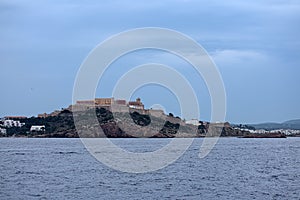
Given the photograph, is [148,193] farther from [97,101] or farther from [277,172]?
→ [97,101]

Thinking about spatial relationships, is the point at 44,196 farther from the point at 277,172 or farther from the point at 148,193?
the point at 277,172

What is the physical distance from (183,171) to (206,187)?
44.6 feet

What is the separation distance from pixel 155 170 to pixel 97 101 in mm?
131134

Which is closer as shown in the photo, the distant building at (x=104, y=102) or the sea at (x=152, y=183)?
the sea at (x=152, y=183)

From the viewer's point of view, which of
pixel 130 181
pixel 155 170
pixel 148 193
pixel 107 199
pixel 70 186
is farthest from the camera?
pixel 155 170

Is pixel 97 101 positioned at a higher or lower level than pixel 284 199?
higher

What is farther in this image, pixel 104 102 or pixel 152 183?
pixel 104 102

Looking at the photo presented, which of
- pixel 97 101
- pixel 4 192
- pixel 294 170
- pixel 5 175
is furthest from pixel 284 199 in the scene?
pixel 97 101

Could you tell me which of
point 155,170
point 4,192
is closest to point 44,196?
point 4,192

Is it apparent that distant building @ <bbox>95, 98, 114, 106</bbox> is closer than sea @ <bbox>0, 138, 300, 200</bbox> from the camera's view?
No

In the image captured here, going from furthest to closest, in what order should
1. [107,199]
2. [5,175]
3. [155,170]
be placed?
[155,170] → [5,175] → [107,199]

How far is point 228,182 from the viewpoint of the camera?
4656 cm

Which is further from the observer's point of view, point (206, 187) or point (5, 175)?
point (5, 175)

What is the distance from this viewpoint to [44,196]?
122ft
